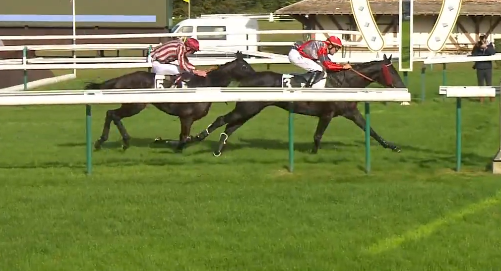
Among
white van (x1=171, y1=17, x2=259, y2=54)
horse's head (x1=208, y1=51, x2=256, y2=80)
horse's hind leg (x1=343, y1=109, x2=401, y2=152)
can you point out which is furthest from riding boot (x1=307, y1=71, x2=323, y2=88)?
white van (x1=171, y1=17, x2=259, y2=54)

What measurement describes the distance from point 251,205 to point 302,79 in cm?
432

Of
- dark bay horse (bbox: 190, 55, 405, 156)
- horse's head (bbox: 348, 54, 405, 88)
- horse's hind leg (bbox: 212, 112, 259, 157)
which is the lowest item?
horse's hind leg (bbox: 212, 112, 259, 157)

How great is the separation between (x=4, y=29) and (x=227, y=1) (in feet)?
98.3

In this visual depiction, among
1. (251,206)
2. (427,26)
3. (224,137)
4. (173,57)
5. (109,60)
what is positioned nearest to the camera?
(251,206)

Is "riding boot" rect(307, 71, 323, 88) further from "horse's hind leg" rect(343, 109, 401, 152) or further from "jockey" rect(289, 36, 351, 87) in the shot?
"horse's hind leg" rect(343, 109, 401, 152)

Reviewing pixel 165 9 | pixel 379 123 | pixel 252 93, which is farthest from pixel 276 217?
pixel 165 9

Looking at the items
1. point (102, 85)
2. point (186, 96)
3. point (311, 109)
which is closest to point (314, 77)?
point (311, 109)

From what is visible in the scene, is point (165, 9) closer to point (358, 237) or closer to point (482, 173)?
point (482, 173)

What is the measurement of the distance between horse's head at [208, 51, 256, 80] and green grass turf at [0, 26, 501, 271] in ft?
3.25

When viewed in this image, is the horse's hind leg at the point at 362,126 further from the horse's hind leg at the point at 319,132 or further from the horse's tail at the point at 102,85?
the horse's tail at the point at 102,85

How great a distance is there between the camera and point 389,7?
38.2m

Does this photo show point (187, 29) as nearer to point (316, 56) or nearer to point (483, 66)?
point (483, 66)

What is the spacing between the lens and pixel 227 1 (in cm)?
6400

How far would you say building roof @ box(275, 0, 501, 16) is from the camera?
124ft
